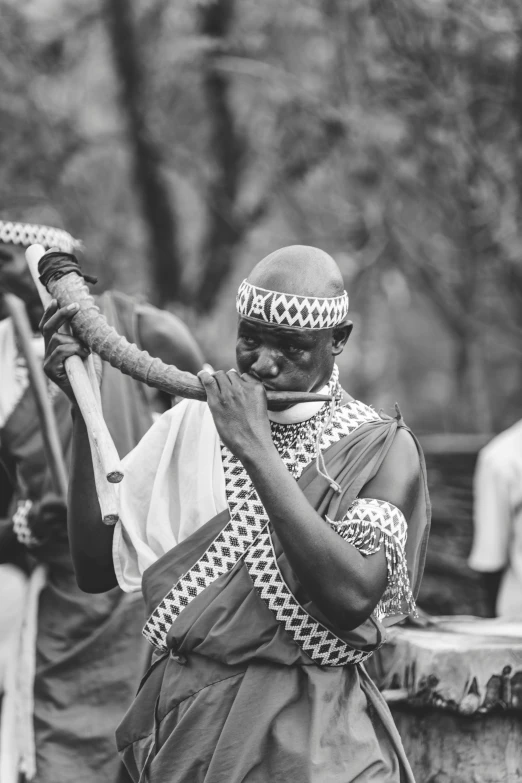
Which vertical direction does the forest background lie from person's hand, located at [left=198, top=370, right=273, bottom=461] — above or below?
above

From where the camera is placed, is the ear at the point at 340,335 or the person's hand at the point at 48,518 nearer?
the ear at the point at 340,335

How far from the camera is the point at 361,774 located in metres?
3.10

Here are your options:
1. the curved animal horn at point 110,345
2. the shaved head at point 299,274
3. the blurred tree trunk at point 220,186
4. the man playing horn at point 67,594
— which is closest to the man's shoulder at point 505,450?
the man playing horn at point 67,594

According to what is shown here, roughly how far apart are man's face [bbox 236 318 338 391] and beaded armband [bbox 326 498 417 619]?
1.17 ft

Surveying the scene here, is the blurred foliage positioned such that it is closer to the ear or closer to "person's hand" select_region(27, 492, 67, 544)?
"person's hand" select_region(27, 492, 67, 544)

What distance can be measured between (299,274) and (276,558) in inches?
28.8

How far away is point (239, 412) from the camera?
120 inches

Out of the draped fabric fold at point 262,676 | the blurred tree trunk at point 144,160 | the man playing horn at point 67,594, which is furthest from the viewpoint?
the blurred tree trunk at point 144,160

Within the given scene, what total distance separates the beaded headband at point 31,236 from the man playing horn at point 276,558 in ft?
6.02

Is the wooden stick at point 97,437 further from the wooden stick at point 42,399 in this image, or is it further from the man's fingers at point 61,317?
the wooden stick at point 42,399

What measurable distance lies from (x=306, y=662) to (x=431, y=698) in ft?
4.78

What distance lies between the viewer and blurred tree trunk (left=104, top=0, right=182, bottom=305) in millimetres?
11133

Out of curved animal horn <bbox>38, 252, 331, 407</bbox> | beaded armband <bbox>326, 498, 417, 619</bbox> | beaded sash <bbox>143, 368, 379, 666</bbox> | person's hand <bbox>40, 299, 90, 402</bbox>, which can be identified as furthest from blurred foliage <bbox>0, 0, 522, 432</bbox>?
beaded armband <bbox>326, 498, 417, 619</bbox>

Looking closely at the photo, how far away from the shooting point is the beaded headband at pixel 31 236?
5145 mm
